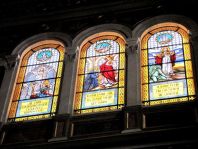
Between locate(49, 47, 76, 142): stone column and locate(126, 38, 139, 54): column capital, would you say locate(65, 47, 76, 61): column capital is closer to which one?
locate(49, 47, 76, 142): stone column

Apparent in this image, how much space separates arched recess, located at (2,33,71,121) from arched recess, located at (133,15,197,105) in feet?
7.75

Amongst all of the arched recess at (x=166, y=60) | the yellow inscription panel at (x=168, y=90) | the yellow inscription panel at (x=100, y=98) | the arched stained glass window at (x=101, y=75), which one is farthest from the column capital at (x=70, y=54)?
the yellow inscription panel at (x=168, y=90)

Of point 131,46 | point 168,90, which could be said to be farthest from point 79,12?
point 168,90

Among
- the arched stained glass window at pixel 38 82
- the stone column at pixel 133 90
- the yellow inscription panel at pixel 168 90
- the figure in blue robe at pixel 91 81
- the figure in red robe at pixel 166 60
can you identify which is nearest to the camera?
the stone column at pixel 133 90

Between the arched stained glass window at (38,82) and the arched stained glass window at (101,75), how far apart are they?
2.26 ft

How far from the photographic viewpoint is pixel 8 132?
542 inches

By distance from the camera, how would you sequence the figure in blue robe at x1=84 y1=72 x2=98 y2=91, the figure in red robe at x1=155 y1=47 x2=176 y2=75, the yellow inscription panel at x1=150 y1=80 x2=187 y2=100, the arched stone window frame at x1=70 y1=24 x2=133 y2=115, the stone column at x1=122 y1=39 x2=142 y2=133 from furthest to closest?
the arched stone window frame at x1=70 y1=24 x2=133 y2=115
the figure in blue robe at x1=84 y1=72 x2=98 y2=91
the figure in red robe at x1=155 y1=47 x2=176 y2=75
the yellow inscription panel at x1=150 y1=80 x2=187 y2=100
the stone column at x1=122 y1=39 x2=142 y2=133

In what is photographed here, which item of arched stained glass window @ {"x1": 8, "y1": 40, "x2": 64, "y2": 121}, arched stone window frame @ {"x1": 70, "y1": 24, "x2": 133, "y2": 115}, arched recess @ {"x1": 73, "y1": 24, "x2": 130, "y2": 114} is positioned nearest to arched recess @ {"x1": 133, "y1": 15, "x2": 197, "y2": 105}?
arched stone window frame @ {"x1": 70, "y1": 24, "x2": 133, "y2": 115}

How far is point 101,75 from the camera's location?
14.5 m

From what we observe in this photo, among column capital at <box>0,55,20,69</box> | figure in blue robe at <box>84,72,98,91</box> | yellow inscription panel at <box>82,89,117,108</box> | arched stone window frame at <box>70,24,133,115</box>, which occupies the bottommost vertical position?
yellow inscription panel at <box>82,89,117,108</box>

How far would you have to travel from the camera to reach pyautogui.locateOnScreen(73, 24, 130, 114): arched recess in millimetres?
13789

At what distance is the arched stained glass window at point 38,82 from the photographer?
14.2 m

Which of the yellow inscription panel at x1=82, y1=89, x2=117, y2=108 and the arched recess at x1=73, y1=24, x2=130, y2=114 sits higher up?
the arched recess at x1=73, y1=24, x2=130, y2=114

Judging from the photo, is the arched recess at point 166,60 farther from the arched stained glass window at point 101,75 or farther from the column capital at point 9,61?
the column capital at point 9,61
